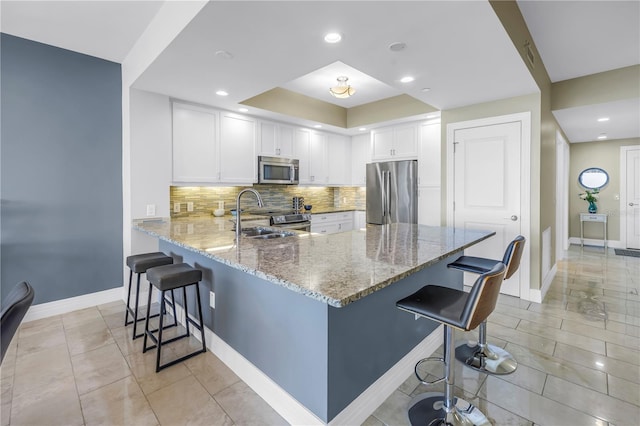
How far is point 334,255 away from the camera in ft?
5.66

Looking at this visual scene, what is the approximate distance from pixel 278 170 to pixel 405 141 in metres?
2.06

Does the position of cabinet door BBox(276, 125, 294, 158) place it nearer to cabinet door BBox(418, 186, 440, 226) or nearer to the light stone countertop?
cabinet door BBox(418, 186, 440, 226)

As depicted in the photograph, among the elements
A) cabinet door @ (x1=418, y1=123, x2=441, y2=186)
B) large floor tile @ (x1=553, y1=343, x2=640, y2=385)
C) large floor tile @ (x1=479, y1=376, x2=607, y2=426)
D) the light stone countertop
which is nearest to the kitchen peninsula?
the light stone countertop

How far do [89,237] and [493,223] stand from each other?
464 cm

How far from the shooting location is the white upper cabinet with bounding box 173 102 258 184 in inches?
143

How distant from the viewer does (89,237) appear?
10.7 feet

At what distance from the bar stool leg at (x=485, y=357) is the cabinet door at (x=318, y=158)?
3.57 meters

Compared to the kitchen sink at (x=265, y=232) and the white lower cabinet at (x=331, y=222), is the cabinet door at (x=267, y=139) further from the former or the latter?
the kitchen sink at (x=265, y=232)

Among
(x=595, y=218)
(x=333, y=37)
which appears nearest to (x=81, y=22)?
(x=333, y=37)

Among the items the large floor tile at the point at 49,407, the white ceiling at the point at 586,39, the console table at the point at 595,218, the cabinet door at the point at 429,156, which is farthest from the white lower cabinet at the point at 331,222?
the console table at the point at 595,218

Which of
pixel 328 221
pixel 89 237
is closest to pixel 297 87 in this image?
pixel 328 221

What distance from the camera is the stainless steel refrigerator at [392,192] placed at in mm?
4727

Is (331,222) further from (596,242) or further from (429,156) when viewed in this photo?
(596,242)

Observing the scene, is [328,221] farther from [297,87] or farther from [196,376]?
[196,376]
